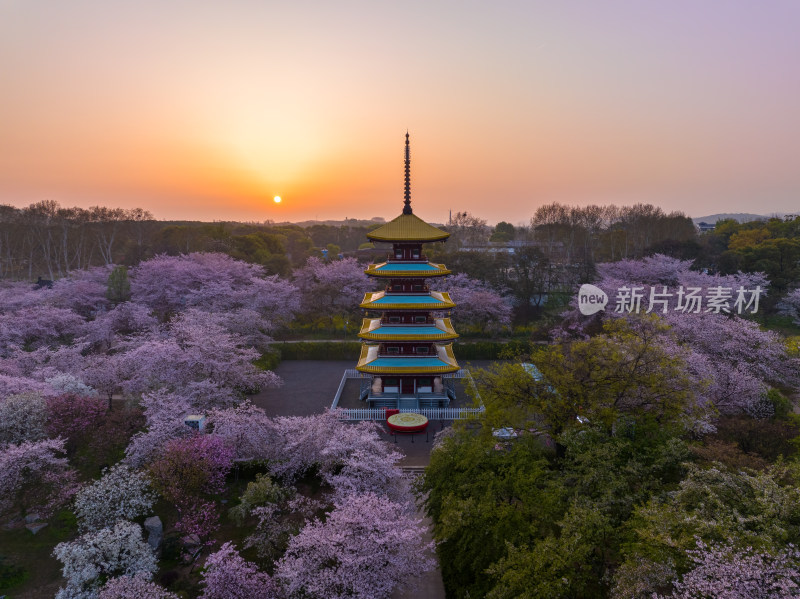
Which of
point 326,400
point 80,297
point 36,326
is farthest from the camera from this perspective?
point 80,297

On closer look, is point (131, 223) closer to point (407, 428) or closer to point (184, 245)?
point (184, 245)

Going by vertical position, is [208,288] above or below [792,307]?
above

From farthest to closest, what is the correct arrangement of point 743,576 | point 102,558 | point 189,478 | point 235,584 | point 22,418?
1. point 22,418
2. point 189,478
3. point 102,558
4. point 235,584
5. point 743,576

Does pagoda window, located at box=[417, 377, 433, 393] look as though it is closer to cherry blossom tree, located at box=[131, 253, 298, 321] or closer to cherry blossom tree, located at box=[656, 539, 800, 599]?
cherry blossom tree, located at box=[656, 539, 800, 599]

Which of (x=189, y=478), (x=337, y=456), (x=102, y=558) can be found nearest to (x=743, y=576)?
(x=337, y=456)

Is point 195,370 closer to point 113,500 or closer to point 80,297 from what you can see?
point 113,500

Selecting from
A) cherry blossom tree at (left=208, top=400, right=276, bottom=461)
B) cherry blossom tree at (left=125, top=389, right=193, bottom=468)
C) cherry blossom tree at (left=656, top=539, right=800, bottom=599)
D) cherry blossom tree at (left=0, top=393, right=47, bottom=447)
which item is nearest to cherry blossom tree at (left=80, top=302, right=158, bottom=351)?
cherry blossom tree at (left=0, top=393, right=47, bottom=447)

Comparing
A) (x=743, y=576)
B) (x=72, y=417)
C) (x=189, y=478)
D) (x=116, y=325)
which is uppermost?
(x=743, y=576)
